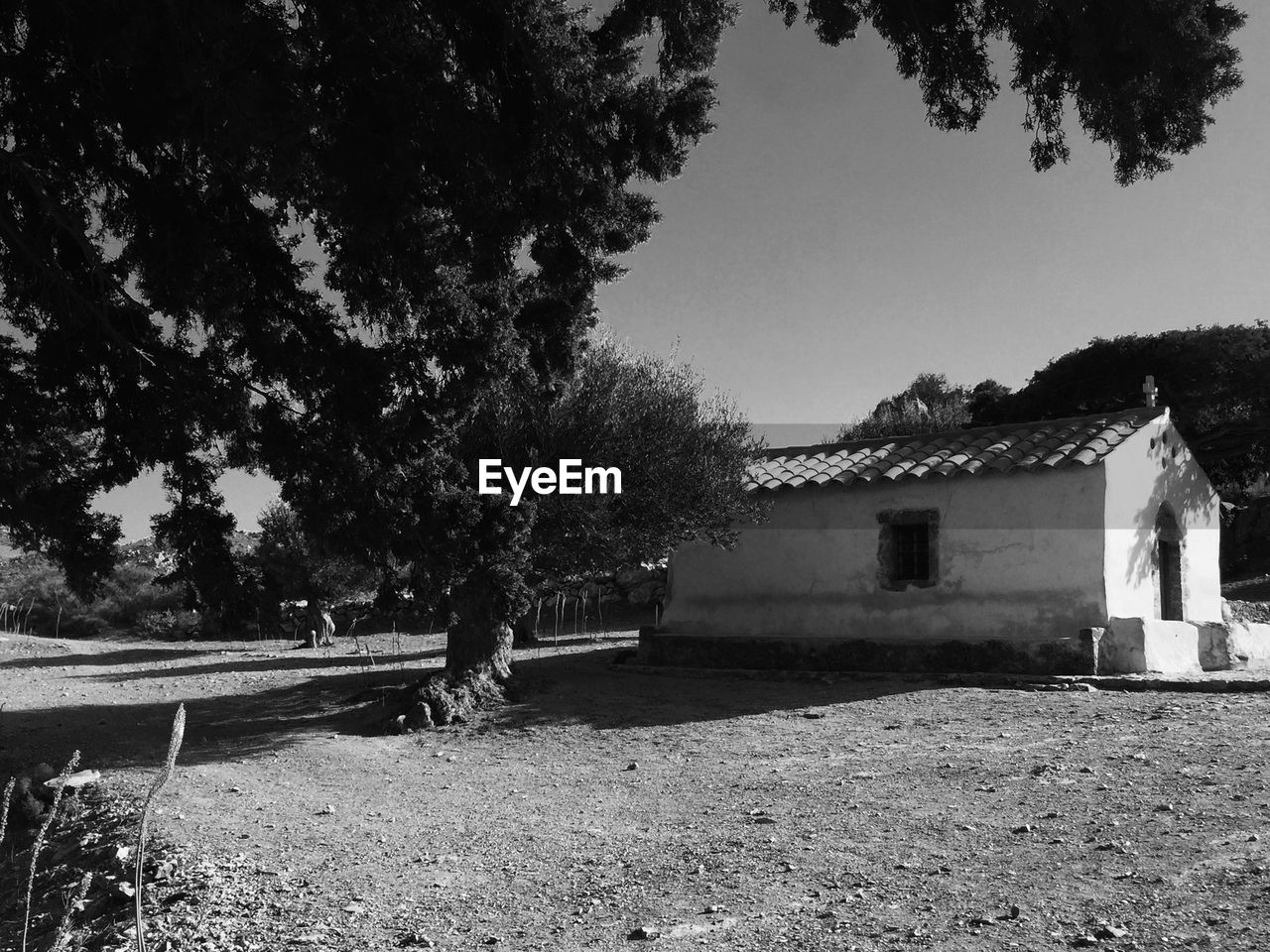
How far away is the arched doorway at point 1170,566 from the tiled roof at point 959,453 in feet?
5.64

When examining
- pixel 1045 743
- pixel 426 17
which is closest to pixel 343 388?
pixel 426 17

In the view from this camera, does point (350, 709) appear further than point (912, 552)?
No

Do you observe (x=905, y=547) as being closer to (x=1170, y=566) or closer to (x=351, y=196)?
(x=1170, y=566)

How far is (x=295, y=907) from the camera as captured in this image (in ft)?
17.1

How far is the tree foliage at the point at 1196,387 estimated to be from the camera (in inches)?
1216

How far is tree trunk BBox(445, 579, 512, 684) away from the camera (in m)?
12.3

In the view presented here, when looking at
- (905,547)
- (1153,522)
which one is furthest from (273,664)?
(1153,522)

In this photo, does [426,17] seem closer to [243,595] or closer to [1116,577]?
[243,595]

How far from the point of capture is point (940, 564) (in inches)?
538

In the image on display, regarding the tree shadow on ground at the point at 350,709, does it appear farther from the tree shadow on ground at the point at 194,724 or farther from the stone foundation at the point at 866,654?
the stone foundation at the point at 866,654

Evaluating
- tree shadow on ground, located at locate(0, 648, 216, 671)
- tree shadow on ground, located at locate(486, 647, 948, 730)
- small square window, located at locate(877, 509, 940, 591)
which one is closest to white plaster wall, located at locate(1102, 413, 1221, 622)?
small square window, located at locate(877, 509, 940, 591)

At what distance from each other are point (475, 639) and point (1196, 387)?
94.8ft

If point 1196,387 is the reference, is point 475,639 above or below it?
below

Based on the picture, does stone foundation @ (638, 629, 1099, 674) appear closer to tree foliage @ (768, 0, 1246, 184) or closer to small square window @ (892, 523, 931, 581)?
small square window @ (892, 523, 931, 581)
